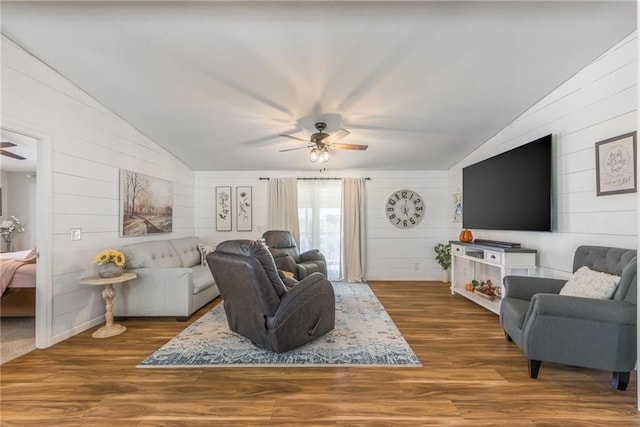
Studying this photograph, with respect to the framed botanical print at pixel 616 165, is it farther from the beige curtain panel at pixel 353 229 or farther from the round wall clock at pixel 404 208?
the beige curtain panel at pixel 353 229

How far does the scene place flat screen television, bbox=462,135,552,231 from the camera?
2928 mm

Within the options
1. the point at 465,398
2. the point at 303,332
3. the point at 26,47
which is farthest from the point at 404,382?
the point at 26,47

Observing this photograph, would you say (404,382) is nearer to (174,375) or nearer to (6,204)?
(174,375)

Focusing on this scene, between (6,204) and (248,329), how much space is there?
6706 mm

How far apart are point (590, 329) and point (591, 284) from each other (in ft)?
1.30

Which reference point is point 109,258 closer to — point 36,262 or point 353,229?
point 36,262

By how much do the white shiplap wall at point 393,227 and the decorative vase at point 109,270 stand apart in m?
2.71

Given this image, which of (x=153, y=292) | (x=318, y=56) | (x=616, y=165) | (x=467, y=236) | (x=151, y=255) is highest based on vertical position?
(x=318, y=56)

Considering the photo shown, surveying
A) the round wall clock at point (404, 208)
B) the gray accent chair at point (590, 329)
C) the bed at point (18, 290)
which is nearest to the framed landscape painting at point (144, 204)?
the bed at point (18, 290)

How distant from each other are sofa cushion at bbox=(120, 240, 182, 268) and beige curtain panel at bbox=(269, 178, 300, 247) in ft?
6.38

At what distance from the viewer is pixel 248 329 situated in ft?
8.56

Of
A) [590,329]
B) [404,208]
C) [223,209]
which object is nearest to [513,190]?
[590,329]

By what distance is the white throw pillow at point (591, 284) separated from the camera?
207 centimetres

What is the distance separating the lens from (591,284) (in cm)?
216
